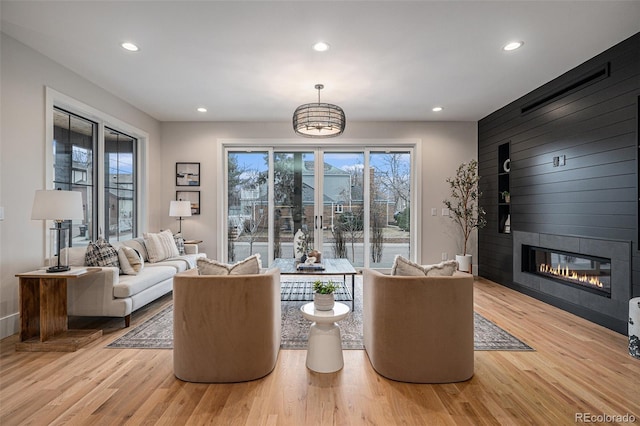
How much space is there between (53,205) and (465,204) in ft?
17.0

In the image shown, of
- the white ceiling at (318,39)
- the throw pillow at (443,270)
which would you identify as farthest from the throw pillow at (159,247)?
the throw pillow at (443,270)

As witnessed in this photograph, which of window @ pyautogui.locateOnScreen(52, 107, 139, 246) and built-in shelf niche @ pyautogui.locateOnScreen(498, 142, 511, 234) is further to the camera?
built-in shelf niche @ pyautogui.locateOnScreen(498, 142, 511, 234)

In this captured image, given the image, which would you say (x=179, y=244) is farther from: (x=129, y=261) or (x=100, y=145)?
(x=100, y=145)

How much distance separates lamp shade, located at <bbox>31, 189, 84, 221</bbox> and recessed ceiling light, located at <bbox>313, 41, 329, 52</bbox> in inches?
98.4

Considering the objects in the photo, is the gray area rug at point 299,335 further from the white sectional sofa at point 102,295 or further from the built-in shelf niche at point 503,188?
the built-in shelf niche at point 503,188

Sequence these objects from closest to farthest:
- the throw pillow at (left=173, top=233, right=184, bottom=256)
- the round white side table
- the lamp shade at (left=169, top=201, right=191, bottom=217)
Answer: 1. the round white side table
2. the throw pillow at (left=173, top=233, right=184, bottom=256)
3. the lamp shade at (left=169, top=201, right=191, bottom=217)

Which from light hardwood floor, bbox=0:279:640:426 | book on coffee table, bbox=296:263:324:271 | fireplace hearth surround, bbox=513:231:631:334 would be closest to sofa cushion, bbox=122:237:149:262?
light hardwood floor, bbox=0:279:640:426

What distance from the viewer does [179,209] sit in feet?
17.2

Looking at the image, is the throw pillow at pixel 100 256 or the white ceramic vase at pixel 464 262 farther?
the white ceramic vase at pixel 464 262

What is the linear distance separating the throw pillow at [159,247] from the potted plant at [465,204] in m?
4.28

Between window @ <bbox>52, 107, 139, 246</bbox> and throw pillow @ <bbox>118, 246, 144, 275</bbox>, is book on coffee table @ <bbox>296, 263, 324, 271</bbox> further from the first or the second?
window @ <bbox>52, 107, 139, 246</bbox>

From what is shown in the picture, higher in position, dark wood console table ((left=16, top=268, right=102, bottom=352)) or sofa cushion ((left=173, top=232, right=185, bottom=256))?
sofa cushion ((left=173, top=232, right=185, bottom=256))

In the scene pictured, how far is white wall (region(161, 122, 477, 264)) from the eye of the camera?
225 inches

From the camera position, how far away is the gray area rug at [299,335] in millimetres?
2734
